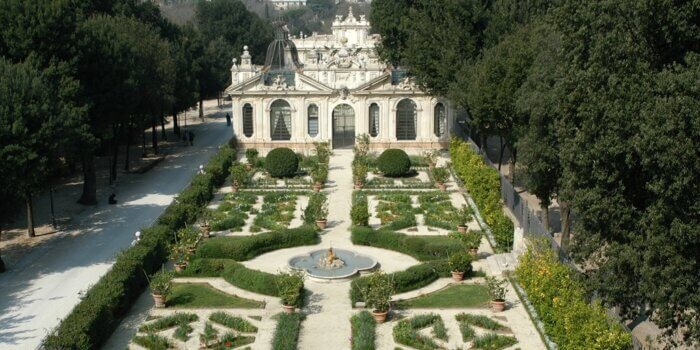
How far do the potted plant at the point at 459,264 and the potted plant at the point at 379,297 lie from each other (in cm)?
436

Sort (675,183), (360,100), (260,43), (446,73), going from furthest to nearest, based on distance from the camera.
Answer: (260,43) → (360,100) → (446,73) → (675,183)

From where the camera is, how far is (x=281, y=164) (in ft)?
165

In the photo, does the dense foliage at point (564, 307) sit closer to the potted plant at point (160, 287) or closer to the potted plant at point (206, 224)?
the potted plant at point (160, 287)

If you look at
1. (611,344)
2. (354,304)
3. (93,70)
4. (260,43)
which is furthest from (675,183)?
(260,43)

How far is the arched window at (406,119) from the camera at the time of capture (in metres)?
60.5

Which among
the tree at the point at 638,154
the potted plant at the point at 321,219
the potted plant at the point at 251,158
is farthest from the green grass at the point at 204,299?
the potted plant at the point at 251,158

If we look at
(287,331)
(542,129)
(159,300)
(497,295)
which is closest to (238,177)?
(159,300)

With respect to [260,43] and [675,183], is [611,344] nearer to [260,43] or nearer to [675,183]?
[675,183]

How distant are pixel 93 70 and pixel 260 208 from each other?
449 inches

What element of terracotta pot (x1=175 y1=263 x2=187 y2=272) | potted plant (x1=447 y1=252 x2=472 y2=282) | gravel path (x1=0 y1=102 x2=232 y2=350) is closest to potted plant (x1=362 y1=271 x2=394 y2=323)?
potted plant (x1=447 y1=252 x2=472 y2=282)

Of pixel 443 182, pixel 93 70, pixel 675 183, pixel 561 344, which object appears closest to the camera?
pixel 675 183

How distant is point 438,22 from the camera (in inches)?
2146

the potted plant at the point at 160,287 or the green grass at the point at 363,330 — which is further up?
the potted plant at the point at 160,287

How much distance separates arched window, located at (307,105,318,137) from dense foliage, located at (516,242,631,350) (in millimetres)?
34002
